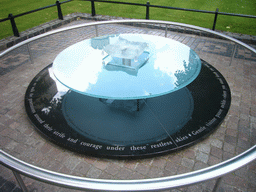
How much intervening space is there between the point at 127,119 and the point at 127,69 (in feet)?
3.41

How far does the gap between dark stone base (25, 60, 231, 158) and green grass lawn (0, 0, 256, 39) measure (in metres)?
5.64

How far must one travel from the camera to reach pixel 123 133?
12.3 ft

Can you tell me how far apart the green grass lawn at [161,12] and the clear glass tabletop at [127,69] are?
17.9 ft

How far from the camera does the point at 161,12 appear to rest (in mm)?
11086

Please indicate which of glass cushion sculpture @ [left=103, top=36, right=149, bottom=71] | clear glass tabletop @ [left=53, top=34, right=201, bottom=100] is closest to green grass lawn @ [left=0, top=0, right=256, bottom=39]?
clear glass tabletop @ [left=53, top=34, right=201, bottom=100]

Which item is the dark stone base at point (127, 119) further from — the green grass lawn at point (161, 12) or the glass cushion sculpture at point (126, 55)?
the green grass lawn at point (161, 12)

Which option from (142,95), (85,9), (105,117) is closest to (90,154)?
(105,117)

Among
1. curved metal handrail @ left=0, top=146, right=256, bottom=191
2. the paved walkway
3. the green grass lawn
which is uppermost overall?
curved metal handrail @ left=0, top=146, right=256, bottom=191

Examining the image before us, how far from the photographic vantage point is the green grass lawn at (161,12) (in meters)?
9.42

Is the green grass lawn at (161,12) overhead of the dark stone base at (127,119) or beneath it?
overhead

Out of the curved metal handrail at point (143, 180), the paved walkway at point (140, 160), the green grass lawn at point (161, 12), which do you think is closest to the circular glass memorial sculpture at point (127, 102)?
the paved walkway at point (140, 160)

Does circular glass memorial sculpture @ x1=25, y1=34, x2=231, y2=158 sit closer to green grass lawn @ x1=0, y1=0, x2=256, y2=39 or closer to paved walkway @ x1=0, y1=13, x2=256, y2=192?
paved walkway @ x1=0, y1=13, x2=256, y2=192

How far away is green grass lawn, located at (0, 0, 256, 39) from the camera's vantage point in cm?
942

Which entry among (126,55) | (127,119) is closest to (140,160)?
(127,119)
